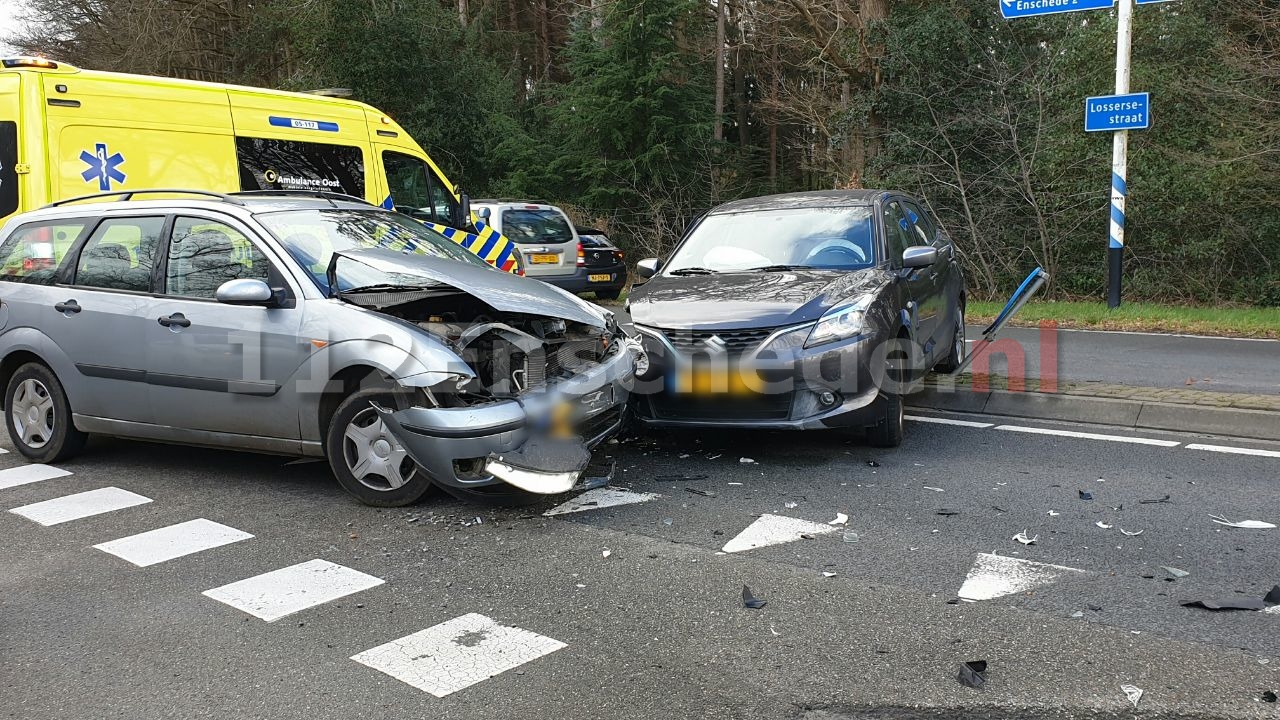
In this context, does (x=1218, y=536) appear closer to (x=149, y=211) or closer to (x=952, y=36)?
(x=149, y=211)

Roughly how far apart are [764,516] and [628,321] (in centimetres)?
200

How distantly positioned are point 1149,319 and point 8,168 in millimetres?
12607

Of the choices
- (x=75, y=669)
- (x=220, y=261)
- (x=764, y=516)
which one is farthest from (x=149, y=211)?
(x=764, y=516)

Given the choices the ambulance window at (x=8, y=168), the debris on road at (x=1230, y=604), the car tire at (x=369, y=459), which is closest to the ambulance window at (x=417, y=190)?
the ambulance window at (x=8, y=168)

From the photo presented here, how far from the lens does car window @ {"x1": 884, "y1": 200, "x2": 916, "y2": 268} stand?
24.1ft

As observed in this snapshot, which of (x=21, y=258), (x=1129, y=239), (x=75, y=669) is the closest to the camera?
(x=75, y=669)

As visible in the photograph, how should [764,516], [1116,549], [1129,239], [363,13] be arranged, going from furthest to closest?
[363,13] → [1129,239] → [764,516] → [1116,549]

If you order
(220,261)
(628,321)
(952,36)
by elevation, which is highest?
(952,36)

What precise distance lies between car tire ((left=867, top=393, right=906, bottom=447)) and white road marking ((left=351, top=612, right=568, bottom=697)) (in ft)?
11.0

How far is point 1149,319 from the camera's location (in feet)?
43.1

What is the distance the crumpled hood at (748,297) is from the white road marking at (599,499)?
1143 millimetres

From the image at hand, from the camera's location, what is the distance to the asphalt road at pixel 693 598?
3.34m

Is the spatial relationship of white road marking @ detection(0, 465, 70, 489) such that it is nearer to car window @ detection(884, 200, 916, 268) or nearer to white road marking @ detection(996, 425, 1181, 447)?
car window @ detection(884, 200, 916, 268)

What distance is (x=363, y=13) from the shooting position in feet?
86.1
